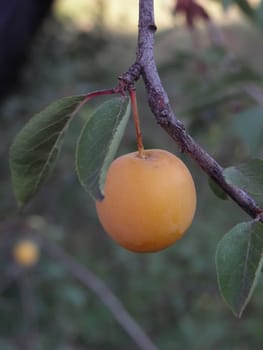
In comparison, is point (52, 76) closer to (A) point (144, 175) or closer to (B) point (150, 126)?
(B) point (150, 126)

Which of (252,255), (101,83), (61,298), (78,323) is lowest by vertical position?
(78,323)

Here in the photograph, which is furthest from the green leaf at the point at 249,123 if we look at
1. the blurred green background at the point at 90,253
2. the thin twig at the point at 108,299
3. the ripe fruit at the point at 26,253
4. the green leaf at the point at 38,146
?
the ripe fruit at the point at 26,253

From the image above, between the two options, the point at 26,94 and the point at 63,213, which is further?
the point at 63,213

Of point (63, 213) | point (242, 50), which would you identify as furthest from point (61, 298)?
point (242, 50)

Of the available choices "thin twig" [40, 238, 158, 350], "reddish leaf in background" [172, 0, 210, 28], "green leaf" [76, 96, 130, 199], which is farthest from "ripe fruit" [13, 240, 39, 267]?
"green leaf" [76, 96, 130, 199]

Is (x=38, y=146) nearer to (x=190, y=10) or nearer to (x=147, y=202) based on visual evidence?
(x=147, y=202)

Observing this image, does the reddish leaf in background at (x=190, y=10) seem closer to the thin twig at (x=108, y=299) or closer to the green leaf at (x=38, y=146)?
the thin twig at (x=108, y=299)

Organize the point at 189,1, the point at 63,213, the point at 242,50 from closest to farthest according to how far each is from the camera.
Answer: the point at 189,1
the point at 63,213
the point at 242,50
